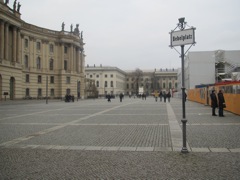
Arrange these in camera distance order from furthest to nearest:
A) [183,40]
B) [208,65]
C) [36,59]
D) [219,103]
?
[36,59], [208,65], [219,103], [183,40]

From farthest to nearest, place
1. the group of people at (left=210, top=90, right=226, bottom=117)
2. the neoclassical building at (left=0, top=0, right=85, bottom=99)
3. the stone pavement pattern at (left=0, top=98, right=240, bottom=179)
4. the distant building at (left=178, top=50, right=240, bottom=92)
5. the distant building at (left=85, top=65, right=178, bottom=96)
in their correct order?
the distant building at (left=85, top=65, right=178, bottom=96) → the distant building at (left=178, top=50, right=240, bottom=92) → the neoclassical building at (left=0, top=0, right=85, bottom=99) → the group of people at (left=210, top=90, right=226, bottom=117) → the stone pavement pattern at (left=0, top=98, right=240, bottom=179)

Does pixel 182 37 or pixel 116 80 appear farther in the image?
pixel 116 80

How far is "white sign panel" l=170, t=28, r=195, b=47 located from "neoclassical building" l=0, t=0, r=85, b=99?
4564 cm

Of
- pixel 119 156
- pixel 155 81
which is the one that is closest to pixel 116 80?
pixel 155 81

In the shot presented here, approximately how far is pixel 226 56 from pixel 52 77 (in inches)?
1781

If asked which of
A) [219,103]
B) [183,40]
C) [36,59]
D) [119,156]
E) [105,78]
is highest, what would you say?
[36,59]

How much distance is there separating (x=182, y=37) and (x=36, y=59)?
66324 millimetres

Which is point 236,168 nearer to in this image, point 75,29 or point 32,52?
point 32,52

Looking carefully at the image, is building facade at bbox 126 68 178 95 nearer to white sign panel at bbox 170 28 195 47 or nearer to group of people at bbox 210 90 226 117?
group of people at bbox 210 90 226 117

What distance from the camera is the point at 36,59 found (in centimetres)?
6994

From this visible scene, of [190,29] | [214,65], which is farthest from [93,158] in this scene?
[214,65]

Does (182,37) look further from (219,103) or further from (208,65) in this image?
(208,65)

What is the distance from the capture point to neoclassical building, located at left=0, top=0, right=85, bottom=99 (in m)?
51.5

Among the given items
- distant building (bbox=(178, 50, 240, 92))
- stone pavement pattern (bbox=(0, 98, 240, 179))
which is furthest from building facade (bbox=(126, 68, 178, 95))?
stone pavement pattern (bbox=(0, 98, 240, 179))
